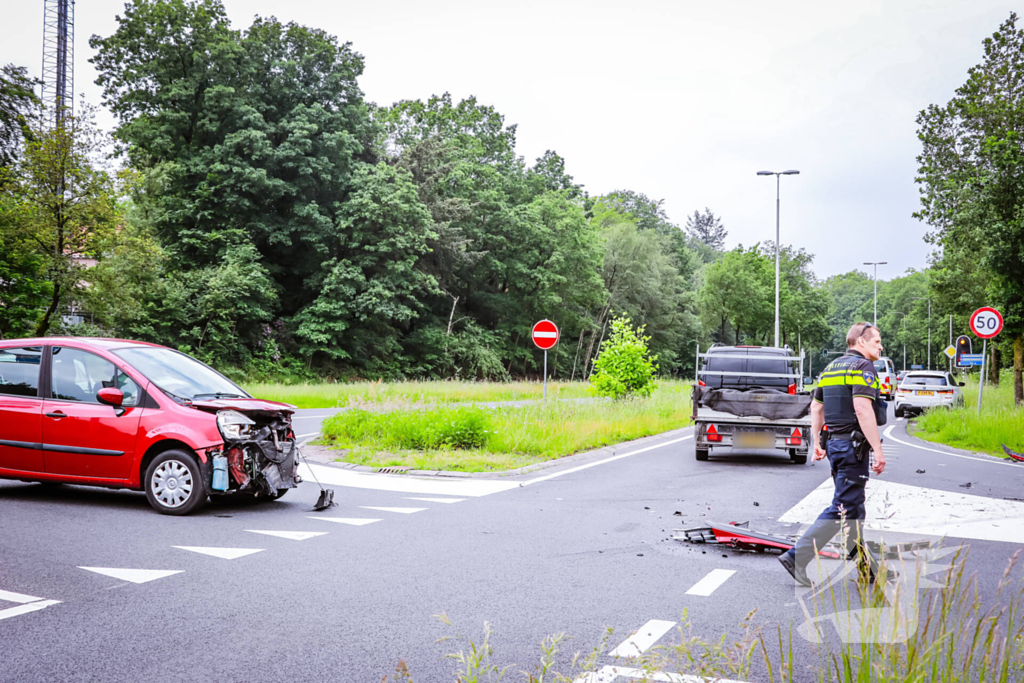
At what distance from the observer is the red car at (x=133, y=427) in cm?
755

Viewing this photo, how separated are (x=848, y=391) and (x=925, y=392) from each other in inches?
1051

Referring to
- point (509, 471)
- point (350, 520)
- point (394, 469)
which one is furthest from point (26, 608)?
point (509, 471)

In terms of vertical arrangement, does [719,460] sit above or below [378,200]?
below

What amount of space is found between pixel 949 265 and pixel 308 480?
36.2 meters

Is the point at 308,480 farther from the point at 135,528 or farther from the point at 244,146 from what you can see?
the point at 244,146

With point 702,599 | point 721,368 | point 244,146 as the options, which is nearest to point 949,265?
point 721,368

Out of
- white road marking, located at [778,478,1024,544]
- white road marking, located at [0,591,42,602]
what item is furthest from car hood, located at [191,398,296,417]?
white road marking, located at [778,478,1024,544]

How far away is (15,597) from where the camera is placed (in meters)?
4.86

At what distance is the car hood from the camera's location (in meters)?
7.70

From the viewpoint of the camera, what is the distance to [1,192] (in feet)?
78.8

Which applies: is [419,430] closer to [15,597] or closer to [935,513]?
[935,513]

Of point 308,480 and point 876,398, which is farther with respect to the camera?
point 308,480

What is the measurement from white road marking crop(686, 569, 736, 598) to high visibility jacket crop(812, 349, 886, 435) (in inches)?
51.8

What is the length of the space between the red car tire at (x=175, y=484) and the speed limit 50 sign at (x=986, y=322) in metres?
17.5
